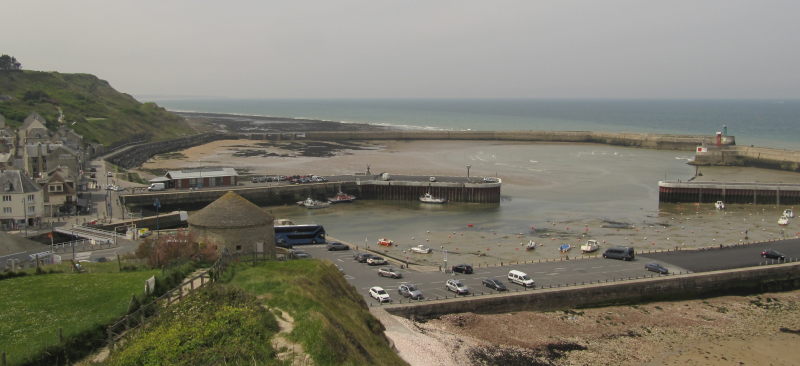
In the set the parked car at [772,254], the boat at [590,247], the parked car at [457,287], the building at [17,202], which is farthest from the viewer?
the boat at [590,247]

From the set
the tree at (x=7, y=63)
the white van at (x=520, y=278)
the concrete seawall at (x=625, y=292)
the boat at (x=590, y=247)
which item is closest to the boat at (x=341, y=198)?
the boat at (x=590, y=247)

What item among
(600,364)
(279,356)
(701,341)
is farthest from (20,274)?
(701,341)

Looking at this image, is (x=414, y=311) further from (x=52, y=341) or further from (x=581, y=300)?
(x=52, y=341)

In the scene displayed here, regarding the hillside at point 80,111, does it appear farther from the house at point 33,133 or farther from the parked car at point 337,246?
the parked car at point 337,246

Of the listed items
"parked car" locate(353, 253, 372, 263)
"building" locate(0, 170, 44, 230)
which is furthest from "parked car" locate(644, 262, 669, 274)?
"building" locate(0, 170, 44, 230)

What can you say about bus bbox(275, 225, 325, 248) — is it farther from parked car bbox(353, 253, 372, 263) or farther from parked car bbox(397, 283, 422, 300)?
parked car bbox(397, 283, 422, 300)

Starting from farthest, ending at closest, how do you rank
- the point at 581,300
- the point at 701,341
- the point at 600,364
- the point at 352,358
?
the point at 581,300, the point at 701,341, the point at 600,364, the point at 352,358

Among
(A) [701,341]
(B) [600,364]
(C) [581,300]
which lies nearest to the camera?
(B) [600,364]
